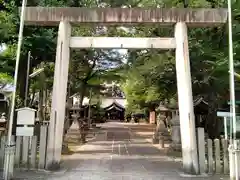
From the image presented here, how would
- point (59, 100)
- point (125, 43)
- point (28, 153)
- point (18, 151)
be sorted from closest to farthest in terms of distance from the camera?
point (18, 151) → point (28, 153) → point (59, 100) → point (125, 43)

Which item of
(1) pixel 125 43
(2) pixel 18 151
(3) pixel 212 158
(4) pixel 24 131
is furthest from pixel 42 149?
(3) pixel 212 158

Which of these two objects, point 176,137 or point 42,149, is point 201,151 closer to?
point 42,149

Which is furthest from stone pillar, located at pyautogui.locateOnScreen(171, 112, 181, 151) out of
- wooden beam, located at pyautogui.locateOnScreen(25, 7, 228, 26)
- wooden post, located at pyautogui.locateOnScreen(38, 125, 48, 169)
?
wooden post, located at pyautogui.locateOnScreen(38, 125, 48, 169)

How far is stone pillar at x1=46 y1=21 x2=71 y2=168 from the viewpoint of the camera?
11891 millimetres

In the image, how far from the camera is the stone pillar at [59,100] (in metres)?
11.9

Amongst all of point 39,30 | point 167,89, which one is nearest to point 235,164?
point 39,30

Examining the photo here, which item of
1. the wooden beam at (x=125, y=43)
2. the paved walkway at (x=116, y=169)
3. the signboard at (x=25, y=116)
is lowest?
the paved walkway at (x=116, y=169)

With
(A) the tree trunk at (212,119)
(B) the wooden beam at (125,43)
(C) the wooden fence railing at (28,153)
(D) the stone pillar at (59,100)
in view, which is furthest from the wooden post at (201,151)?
(A) the tree trunk at (212,119)

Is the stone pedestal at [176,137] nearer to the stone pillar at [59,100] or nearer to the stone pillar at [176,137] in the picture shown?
the stone pillar at [176,137]

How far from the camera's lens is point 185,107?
11977 millimetres

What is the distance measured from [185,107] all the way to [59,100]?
4478mm

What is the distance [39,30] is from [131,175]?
27.9ft

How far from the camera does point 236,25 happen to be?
14.9 metres

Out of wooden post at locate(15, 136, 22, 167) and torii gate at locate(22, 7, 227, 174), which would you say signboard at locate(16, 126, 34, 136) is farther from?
torii gate at locate(22, 7, 227, 174)
